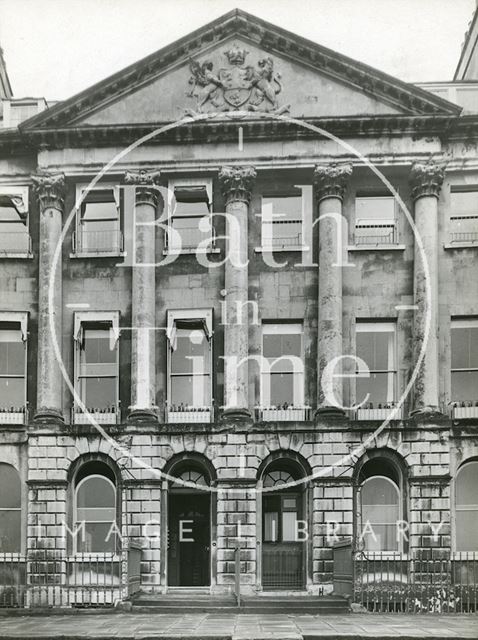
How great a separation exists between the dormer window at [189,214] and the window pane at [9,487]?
7354mm

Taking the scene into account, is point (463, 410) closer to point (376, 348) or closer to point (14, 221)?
point (376, 348)

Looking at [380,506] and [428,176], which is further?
[428,176]

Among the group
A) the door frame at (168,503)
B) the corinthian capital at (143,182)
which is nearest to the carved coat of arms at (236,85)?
the corinthian capital at (143,182)

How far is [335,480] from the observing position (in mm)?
23062

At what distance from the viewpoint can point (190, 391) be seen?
24406 millimetres

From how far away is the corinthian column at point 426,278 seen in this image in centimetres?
2339

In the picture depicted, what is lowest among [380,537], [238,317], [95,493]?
[380,537]

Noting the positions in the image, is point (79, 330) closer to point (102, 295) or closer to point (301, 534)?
point (102, 295)

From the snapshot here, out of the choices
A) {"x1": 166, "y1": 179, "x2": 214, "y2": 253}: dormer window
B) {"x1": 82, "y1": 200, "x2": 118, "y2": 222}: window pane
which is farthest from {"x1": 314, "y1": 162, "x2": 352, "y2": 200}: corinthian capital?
{"x1": 82, "y1": 200, "x2": 118, "y2": 222}: window pane

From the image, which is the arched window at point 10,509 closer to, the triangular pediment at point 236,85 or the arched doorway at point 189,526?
the arched doorway at point 189,526

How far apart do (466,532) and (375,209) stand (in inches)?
353

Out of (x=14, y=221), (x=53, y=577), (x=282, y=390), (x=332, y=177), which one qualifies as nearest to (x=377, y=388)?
(x=282, y=390)

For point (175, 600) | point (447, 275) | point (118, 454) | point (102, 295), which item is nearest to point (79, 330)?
point (102, 295)

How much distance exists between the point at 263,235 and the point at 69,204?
551cm
